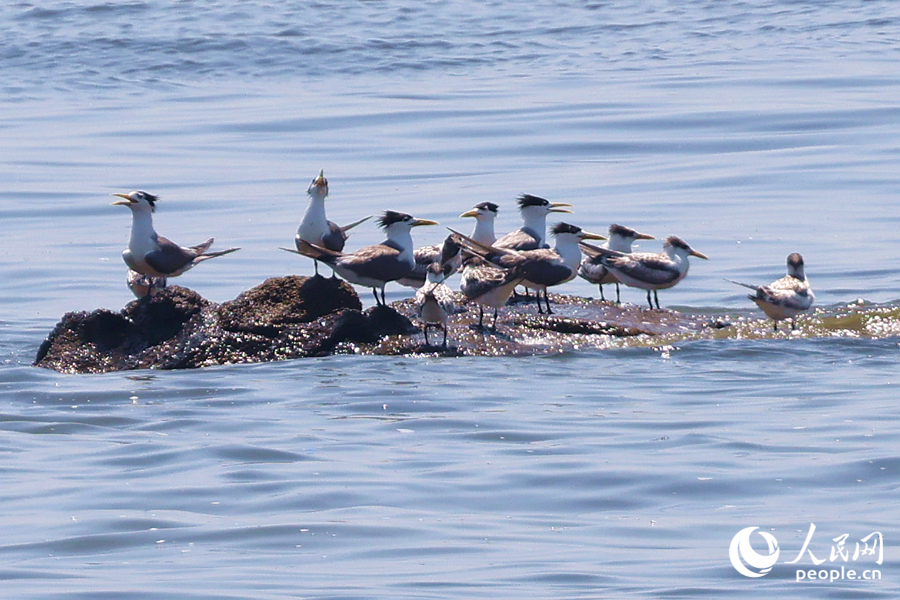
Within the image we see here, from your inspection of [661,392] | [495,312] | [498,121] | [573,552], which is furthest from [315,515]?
[498,121]

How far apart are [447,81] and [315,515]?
25.1 m

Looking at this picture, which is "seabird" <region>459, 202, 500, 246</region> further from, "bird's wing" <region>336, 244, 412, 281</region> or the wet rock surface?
"bird's wing" <region>336, 244, 412, 281</region>

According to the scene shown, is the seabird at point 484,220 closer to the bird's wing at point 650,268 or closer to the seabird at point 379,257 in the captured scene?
the bird's wing at point 650,268

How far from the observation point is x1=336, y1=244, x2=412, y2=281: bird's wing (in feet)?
39.4

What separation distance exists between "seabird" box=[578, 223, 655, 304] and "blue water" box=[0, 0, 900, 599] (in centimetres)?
118

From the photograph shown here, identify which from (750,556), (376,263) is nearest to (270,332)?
(376,263)

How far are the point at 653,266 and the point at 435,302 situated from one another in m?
2.75

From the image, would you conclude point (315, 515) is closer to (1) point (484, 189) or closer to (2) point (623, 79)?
(1) point (484, 189)

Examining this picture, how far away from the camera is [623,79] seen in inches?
1253

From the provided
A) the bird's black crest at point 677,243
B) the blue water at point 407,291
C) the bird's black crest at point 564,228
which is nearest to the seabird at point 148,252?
the blue water at point 407,291

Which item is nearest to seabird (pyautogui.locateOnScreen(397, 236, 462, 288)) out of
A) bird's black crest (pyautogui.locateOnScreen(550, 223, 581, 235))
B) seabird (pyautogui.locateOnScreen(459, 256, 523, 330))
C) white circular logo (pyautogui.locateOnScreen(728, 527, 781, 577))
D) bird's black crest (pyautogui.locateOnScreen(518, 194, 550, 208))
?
seabird (pyautogui.locateOnScreen(459, 256, 523, 330))

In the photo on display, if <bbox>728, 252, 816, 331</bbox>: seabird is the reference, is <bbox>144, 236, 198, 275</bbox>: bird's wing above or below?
above

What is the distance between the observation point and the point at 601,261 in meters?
13.8

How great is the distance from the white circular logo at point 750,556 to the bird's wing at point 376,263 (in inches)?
211
